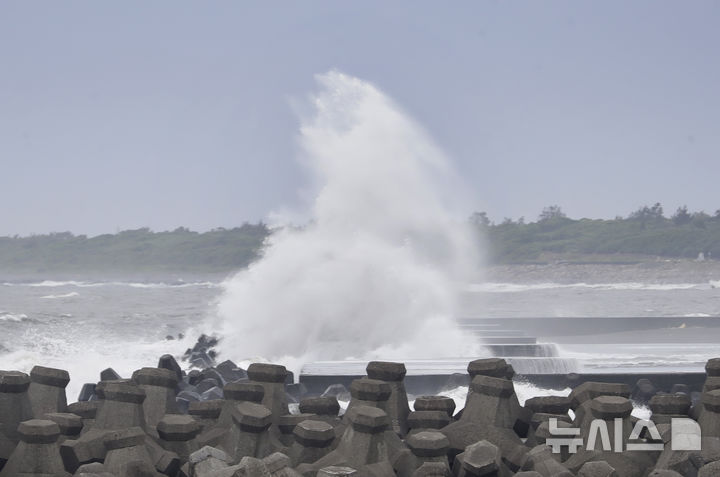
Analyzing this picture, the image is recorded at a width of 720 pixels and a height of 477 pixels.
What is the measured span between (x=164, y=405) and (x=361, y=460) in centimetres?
165

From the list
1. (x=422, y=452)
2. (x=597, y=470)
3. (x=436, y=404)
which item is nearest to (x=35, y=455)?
(x=422, y=452)

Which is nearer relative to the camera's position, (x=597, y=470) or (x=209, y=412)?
(x=597, y=470)

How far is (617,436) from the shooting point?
17.2 feet

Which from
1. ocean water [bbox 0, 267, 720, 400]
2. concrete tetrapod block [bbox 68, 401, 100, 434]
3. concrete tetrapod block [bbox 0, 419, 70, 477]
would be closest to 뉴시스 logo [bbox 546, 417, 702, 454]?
concrete tetrapod block [bbox 0, 419, 70, 477]

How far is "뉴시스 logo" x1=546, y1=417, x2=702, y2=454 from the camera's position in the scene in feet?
16.8

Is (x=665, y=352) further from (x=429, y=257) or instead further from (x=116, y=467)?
(x=116, y=467)

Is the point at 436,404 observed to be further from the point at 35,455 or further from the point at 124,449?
the point at 35,455

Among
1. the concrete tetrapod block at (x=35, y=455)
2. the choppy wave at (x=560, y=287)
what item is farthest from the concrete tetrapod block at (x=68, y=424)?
the choppy wave at (x=560, y=287)

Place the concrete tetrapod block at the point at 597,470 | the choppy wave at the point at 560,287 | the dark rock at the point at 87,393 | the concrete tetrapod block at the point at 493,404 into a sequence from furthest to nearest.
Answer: the choppy wave at the point at 560,287, the dark rock at the point at 87,393, the concrete tetrapod block at the point at 493,404, the concrete tetrapod block at the point at 597,470

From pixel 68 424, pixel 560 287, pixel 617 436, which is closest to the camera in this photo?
pixel 617 436

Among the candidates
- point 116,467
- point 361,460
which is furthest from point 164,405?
point 361,460

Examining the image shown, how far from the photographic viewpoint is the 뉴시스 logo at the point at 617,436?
5105 mm

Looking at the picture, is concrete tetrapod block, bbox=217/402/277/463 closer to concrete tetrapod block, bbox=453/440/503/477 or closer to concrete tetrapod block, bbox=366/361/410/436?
concrete tetrapod block, bbox=366/361/410/436

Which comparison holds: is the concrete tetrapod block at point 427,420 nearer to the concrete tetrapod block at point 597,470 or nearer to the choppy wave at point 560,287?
the concrete tetrapod block at point 597,470
